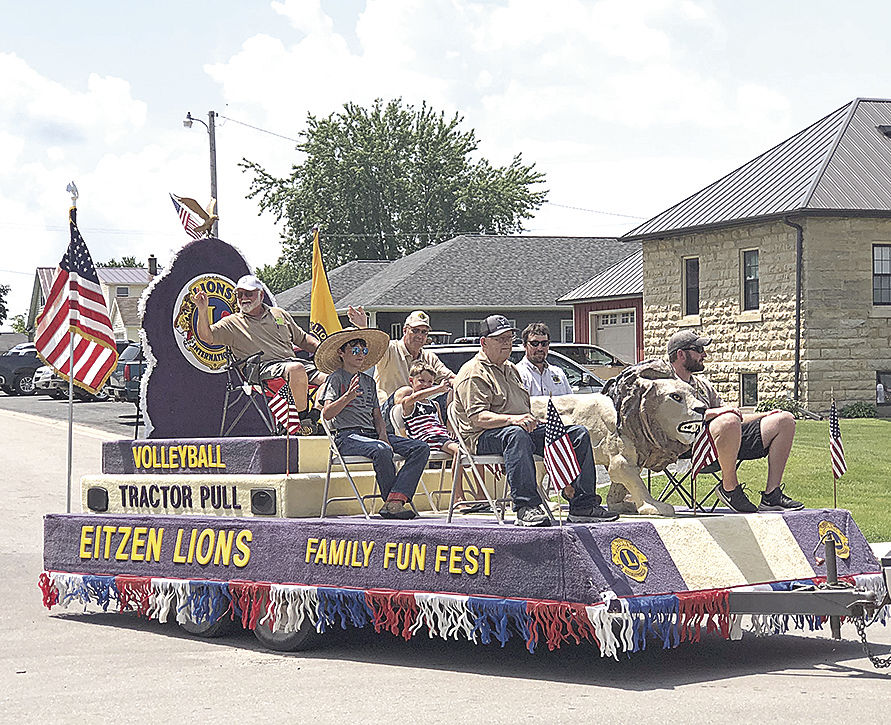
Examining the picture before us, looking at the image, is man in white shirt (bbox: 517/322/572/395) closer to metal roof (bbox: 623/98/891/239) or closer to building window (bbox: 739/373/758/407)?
metal roof (bbox: 623/98/891/239)

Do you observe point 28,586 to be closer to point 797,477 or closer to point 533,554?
point 533,554

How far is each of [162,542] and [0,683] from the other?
190cm

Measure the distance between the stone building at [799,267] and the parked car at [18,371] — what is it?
973 inches

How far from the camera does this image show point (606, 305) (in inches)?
1580

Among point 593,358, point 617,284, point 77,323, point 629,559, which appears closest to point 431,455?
point 629,559

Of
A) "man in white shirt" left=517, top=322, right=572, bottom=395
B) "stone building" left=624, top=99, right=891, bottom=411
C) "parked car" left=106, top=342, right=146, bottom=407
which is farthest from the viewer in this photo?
"parked car" left=106, top=342, right=146, bottom=407

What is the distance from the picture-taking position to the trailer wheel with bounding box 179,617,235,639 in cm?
934

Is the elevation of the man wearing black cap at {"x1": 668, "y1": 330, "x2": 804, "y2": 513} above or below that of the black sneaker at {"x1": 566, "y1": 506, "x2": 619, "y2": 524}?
above

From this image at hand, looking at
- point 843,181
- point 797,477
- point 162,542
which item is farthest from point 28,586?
→ point 843,181

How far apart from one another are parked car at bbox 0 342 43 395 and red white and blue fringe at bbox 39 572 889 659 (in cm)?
4001

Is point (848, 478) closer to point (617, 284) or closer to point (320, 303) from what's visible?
point (320, 303)

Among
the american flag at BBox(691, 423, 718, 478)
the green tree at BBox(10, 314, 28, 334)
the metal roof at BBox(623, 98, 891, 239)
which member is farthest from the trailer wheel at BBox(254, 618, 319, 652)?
the green tree at BBox(10, 314, 28, 334)

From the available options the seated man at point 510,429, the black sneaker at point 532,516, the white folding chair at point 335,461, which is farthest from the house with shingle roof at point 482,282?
the black sneaker at point 532,516

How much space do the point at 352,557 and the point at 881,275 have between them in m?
24.3
